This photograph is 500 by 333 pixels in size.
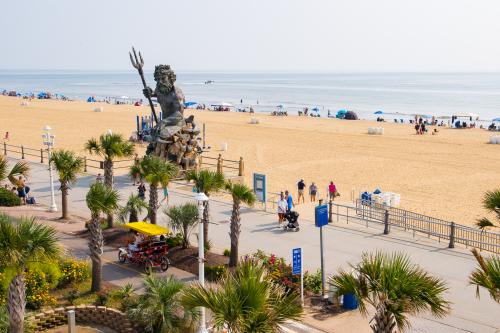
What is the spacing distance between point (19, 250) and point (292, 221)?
1220 cm

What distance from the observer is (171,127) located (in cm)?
3045

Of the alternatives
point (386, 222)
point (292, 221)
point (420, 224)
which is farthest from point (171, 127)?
point (420, 224)

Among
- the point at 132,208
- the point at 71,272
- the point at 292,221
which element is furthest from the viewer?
the point at 292,221

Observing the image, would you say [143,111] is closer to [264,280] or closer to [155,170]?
[155,170]

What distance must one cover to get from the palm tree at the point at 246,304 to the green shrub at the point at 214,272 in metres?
6.65

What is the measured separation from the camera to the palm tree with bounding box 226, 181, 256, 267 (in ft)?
53.6

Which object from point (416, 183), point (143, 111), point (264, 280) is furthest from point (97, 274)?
point (143, 111)

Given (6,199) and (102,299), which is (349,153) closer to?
(6,199)

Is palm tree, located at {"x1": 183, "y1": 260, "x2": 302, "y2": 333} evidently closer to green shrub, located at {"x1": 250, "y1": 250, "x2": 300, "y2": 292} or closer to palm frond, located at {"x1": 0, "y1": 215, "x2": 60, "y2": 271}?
palm frond, located at {"x1": 0, "y1": 215, "x2": 60, "y2": 271}

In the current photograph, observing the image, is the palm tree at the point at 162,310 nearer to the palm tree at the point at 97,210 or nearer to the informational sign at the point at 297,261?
the palm tree at the point at 97,210

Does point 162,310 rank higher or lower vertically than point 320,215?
lower

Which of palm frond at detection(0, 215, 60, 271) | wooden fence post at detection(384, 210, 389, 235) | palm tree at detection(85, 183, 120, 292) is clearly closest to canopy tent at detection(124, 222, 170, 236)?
palm tree at detection(85, 183, 120, 292)

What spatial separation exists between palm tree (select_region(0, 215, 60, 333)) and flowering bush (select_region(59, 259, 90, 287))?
3780mm

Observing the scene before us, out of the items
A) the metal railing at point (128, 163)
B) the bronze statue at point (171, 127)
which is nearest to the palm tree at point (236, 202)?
the metal railing at point (128, 163)
